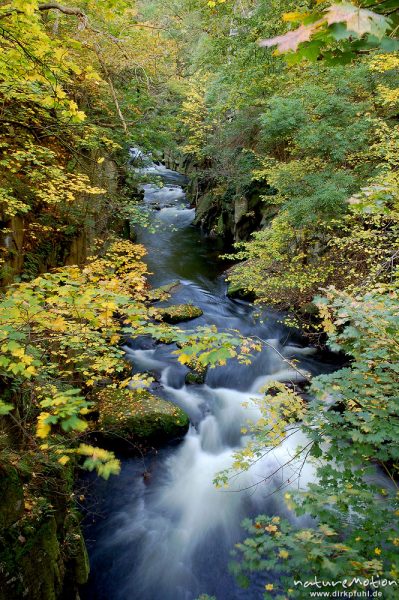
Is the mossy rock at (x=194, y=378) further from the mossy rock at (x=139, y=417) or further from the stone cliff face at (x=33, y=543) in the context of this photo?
the stone cliff face at (x=33, y=543)

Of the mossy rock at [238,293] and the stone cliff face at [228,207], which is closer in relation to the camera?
the mossy rock at [238,293]

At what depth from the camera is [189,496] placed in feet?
19.4

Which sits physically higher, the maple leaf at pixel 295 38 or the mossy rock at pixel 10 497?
the maple leaf at pixel 295 38

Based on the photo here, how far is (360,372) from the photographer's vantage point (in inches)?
120

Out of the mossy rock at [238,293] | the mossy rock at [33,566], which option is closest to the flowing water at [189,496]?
the mossy rock at [33,566]

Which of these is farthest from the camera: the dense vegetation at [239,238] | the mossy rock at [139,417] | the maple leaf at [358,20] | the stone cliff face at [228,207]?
the stone cliff face at [228,207]

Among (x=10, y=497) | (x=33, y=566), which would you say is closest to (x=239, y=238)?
(x=10, y=497)

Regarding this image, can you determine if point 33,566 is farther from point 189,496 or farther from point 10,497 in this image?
point 189,496

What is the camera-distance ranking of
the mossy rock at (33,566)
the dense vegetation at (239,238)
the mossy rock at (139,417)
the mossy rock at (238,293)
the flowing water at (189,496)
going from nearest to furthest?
the dense vegetation at (239,238) → the mossy rock at (33,566) → the flowing water at (189,496) → the mossy rock at (139,417) → the mossy rock at (238,293)

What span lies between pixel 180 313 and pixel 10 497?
7.17 meters

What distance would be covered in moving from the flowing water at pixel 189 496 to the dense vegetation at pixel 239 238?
0.76 metres

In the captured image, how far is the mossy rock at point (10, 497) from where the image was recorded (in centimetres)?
306

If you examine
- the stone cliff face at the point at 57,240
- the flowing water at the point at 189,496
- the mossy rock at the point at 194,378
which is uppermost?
the stone cliff face at the point at 57,240

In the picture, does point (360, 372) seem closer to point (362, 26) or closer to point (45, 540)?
point (362, 26)
